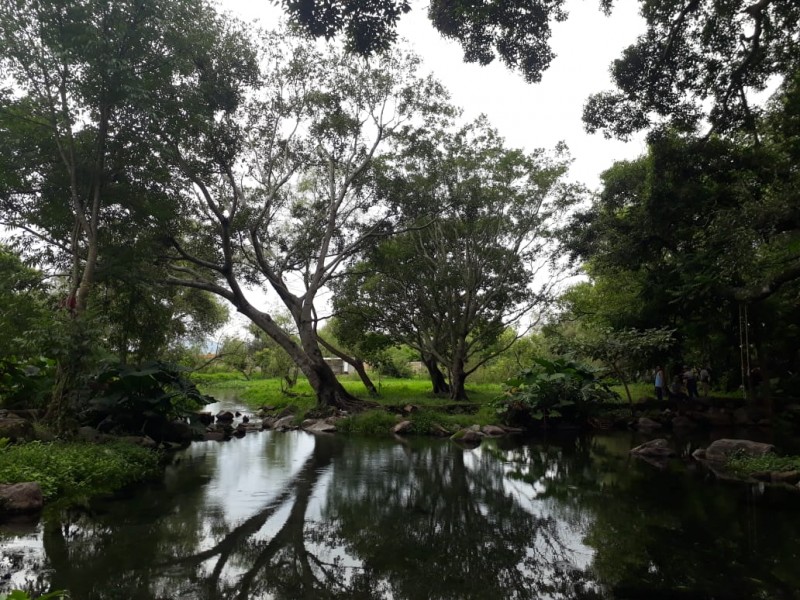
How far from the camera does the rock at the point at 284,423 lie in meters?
17.1

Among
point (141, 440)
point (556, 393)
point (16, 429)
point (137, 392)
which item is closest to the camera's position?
point (16, 429)

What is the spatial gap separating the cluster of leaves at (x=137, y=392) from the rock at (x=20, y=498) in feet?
13.8

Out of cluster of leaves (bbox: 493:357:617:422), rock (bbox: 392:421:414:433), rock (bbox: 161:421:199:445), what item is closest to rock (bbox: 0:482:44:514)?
rock (bbox: 161:421:199:445)

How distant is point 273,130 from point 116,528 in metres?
13.8

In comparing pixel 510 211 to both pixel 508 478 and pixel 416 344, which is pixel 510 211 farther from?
pixel 508 478

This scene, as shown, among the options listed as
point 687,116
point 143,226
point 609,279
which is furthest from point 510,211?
point 143,226

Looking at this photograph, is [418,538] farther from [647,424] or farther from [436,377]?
[436,377]

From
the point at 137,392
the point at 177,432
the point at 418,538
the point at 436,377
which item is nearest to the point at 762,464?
the point at 418,538

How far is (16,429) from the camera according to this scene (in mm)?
8750

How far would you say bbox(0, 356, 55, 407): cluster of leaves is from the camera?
36.9ft

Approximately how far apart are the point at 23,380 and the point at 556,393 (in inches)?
547

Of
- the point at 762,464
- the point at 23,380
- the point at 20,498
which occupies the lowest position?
the point at 762,464

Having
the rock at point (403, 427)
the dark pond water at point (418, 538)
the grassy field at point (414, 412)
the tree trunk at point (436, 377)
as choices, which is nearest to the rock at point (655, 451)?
the dark pond water at point (418, 538)

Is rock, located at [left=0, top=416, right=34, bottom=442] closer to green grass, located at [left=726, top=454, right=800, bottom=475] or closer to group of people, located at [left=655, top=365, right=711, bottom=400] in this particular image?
green grass, located at [left=726, top=454, right=800, bottom=475]
